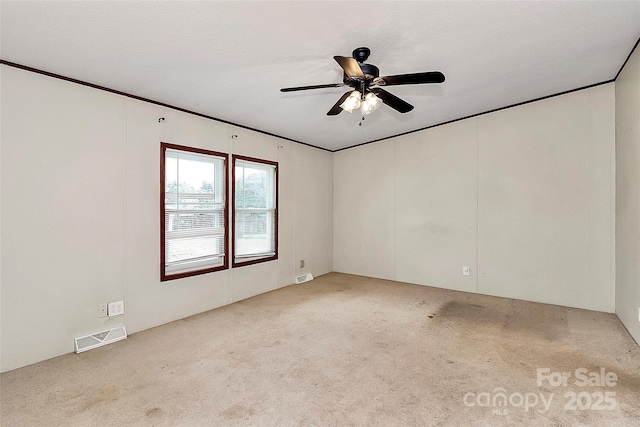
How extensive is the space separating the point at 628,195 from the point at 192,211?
15.8 feet

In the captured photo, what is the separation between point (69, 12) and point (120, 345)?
2.78 m

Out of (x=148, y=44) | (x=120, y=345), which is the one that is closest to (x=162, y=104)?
(x=148, y=44)

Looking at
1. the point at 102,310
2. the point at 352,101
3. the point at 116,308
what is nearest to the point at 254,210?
the point at 116,308

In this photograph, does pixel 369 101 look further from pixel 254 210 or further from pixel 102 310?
pixel 102 310

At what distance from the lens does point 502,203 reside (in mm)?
4184

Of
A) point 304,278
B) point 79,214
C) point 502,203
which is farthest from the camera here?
point 304,278

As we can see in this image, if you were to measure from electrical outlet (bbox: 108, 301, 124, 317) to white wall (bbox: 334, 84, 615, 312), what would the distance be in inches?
155

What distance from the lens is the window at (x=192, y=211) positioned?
11.4 ft

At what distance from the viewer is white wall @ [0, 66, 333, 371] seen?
245 cm

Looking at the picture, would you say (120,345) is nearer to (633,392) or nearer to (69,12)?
(69,12)

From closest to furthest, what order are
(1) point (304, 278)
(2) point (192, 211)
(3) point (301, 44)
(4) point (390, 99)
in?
(3) point (301, 44), (4) point (390, 99), (2) point (192, 211), (1) point (304, 278)

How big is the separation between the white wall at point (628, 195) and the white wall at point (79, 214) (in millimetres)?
4527

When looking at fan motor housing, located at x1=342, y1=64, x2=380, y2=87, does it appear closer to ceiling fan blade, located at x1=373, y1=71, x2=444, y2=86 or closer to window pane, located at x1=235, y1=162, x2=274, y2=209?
ceiling fan blade, located at x1=373, y1=71, x2=444, y2=86

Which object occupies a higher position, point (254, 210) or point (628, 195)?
point (628, 195)
